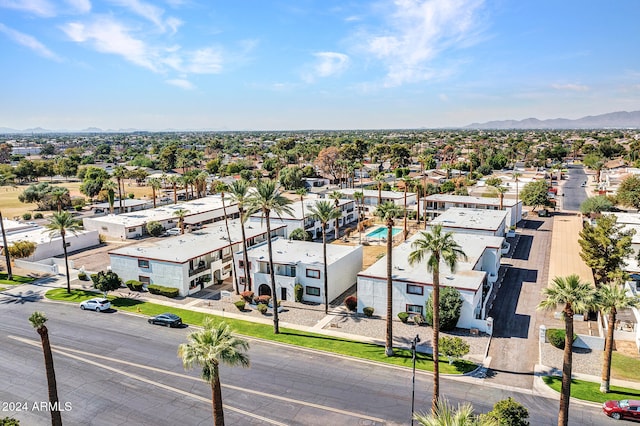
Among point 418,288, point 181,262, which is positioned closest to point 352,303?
point 418,288

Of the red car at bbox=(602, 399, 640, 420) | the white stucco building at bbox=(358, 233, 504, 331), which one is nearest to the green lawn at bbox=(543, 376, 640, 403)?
the red car at bbox=(602, 399, 640, 420)

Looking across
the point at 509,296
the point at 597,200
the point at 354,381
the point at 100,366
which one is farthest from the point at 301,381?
the point at 597,200

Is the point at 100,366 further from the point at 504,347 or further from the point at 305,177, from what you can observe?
the point at 305,177

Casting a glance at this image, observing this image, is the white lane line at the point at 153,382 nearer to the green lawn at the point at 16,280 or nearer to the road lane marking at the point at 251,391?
the road lane marking at the point at 251,391

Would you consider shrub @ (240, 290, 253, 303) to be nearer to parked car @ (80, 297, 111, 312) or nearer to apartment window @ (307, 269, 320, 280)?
apartment window @ (307, 269, 320, 280)

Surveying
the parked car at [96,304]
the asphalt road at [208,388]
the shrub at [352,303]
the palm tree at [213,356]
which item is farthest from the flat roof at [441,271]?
the parked car at [96,304]

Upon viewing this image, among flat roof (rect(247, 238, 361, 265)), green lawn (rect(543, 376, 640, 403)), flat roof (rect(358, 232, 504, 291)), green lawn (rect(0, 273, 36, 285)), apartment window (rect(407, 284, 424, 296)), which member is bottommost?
green lawn (rect(543, 376, 640, 403))
